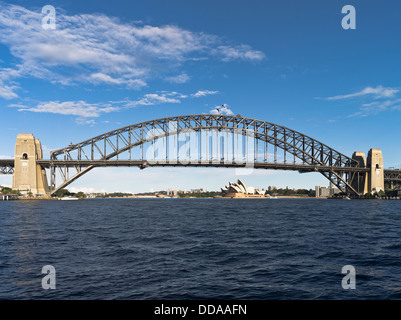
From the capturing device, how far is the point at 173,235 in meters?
25.9

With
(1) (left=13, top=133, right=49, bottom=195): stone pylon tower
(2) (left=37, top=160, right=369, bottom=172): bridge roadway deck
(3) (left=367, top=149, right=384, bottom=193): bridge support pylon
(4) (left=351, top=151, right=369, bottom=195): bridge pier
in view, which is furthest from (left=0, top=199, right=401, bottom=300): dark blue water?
(4) (left=351, top=151, right=369, bottom=195): bridge pier

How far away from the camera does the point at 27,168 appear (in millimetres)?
102312

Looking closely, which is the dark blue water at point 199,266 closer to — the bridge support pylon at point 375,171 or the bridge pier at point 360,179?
the bridge support pylon at point 375,171

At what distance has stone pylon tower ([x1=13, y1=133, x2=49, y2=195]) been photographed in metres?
101

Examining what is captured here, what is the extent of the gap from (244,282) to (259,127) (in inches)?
4586

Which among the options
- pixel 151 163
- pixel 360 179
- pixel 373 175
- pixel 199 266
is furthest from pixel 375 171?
pixel 199 266

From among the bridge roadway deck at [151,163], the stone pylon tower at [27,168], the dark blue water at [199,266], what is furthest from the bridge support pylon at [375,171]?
the stone pylon tower at [27,168]

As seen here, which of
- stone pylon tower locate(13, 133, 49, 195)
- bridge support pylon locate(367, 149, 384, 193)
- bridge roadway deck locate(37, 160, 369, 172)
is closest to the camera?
stone pylon tower locate(13, 133, 49, 195)

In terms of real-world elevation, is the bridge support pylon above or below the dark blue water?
above

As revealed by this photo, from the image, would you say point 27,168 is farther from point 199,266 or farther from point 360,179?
point 360,179

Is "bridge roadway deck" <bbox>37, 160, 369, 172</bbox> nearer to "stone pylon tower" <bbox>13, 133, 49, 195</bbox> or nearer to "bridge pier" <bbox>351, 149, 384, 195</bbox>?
Answer: "stone pylon tower" <bbox>13, 133, 49, 195</bbox>

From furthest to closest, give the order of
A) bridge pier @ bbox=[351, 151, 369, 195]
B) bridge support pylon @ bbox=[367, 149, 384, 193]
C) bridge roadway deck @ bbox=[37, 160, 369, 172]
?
bridge pier @ bbox=[351, 151, 369, 195] < bridge support pylon @ bbox=[367, 149, 384, 193] < bridge roadway deck @ bbox=[37, 160, 369, 172]

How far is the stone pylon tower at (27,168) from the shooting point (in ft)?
332
